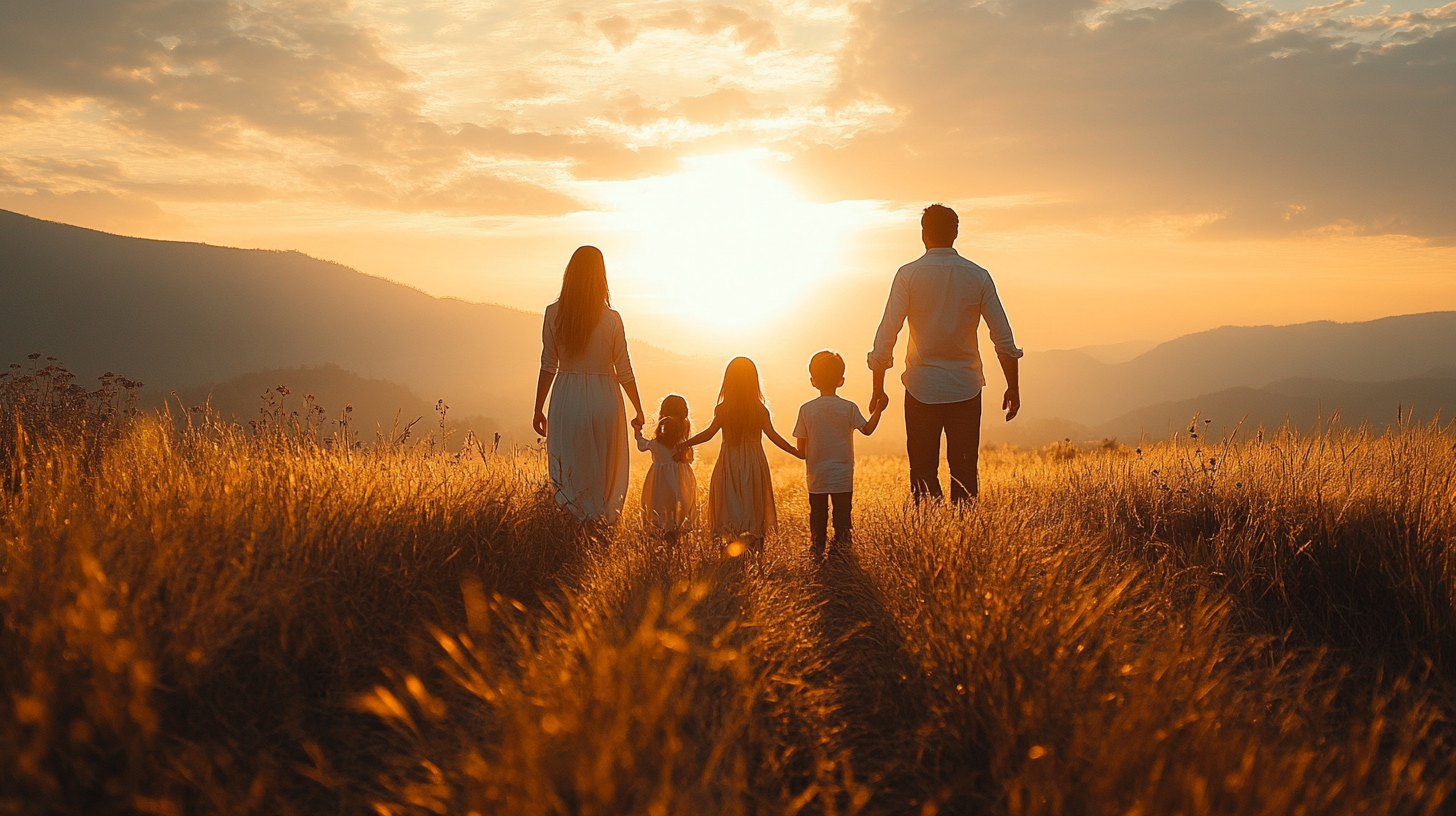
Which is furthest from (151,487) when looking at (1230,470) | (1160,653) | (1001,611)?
(1230,470)

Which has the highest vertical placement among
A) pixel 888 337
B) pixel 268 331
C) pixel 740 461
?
pixel 268 331

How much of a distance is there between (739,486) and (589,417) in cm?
131

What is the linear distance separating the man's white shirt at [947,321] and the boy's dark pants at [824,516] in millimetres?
1011

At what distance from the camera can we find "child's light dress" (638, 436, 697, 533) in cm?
669

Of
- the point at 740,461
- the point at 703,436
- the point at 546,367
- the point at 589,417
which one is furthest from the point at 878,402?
the point at 546,367

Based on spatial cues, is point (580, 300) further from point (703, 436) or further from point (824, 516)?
point (824, 516)

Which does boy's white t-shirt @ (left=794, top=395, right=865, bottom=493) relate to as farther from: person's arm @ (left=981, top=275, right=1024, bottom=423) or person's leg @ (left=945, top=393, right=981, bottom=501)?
person's arm @ (left=981, top=275, right=1024, bottom=423)

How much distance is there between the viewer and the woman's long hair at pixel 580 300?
20.3ft

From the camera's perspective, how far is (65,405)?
271 inches

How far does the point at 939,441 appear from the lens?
21.3ft

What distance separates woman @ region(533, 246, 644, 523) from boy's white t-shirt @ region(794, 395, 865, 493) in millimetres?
1367

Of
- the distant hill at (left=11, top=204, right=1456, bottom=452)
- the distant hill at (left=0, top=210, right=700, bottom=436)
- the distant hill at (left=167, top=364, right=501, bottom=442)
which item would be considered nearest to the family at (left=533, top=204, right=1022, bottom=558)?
the distant hill at (left=167, top=364, right=501, bottom=442)

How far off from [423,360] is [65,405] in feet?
385

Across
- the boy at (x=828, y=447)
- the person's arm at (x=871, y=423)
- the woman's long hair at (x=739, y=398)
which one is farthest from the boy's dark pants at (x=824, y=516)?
the woman's long hair at (x=739, y=398)
